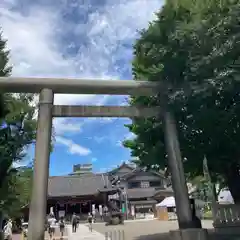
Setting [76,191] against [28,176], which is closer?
[28,176]

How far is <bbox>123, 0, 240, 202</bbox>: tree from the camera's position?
11.0 m

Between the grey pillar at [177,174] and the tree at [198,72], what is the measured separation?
0.55 meters

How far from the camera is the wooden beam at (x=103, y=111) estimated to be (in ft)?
43.8

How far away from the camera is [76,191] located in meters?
47.9

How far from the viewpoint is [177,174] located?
42.3 feet

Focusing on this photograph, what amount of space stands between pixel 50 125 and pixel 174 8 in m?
7.20

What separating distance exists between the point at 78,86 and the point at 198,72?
4.88 meters

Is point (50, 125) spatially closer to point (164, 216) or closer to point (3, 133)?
point (3, 133)

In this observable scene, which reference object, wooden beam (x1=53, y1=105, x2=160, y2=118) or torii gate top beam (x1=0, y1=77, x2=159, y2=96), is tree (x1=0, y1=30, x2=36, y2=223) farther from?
wooden beam (x1=53, y1=105, x2=160, y2=118)

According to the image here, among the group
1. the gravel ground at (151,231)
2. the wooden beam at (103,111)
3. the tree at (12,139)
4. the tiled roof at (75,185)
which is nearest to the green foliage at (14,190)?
the tree at (12,139)

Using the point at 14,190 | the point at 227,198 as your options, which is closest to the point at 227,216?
the point at 14,190

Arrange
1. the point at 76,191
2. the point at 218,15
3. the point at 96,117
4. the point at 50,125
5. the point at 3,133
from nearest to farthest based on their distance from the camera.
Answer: the point at 218,15 → the point at 50,125 → the point at 96,117 → the point at 3,133 → the point at 76,191

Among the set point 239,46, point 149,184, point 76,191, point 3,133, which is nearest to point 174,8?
point 239,46

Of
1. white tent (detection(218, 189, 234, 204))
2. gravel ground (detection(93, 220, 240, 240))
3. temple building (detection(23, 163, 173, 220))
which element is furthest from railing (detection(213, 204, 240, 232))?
temple building (detection(23, 163, 173, 220))
